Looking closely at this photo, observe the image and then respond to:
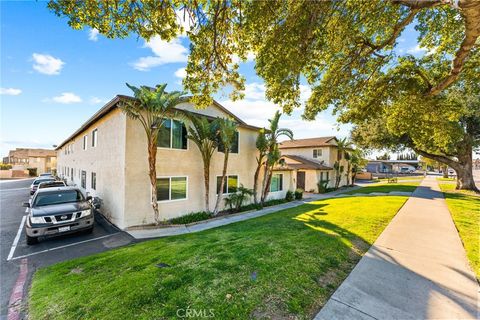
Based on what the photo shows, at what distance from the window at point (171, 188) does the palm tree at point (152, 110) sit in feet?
2.51

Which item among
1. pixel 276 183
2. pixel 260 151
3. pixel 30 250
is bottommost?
pixel 30 250

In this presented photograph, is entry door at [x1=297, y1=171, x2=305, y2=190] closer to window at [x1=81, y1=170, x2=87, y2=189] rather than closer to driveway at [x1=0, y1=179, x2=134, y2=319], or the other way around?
driveway at [x1=0, y1=179, x2=134, y2=319]

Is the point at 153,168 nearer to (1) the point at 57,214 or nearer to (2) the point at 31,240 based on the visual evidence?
(1) the point at 57,214

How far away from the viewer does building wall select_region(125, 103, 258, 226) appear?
9.55 metres

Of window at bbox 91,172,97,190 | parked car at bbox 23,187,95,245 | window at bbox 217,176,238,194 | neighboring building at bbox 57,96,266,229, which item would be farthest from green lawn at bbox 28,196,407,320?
window at bbox 91,172,97,190

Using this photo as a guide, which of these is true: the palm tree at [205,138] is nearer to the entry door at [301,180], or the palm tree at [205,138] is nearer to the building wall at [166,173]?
the building wall at [166,173]

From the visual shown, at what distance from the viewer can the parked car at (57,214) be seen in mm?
7328

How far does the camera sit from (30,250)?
7.17m

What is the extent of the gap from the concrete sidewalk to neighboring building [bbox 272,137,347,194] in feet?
44.6

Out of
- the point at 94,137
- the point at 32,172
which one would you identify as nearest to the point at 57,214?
the point at 94,137

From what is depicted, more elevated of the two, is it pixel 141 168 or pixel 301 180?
pixel 141 168

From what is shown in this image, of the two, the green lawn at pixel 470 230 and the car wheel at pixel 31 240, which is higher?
the green lawn at pixel 470 230

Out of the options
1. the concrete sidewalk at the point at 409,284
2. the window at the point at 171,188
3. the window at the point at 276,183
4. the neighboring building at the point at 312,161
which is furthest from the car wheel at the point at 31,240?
the neighboring building at the point at 312,161
